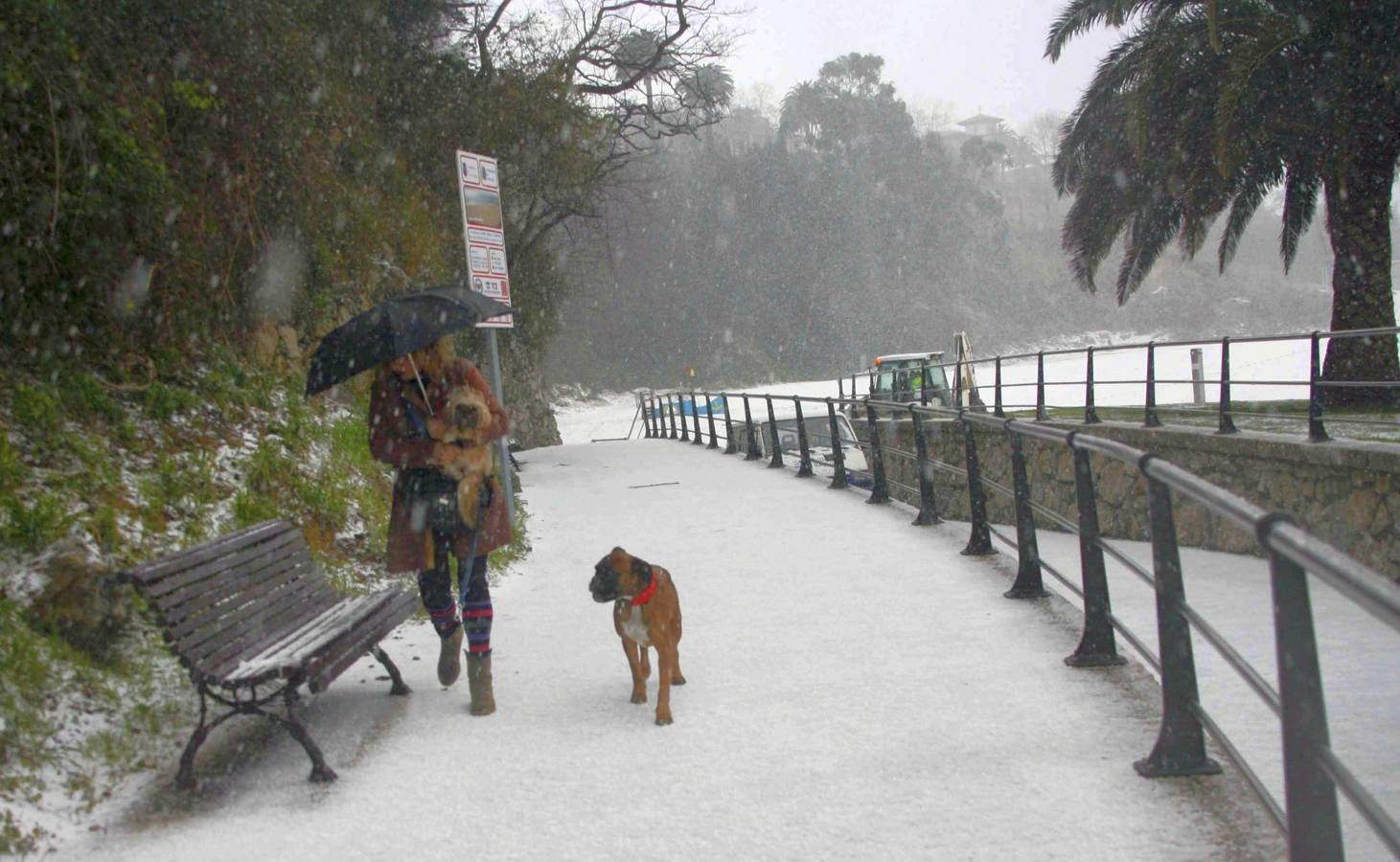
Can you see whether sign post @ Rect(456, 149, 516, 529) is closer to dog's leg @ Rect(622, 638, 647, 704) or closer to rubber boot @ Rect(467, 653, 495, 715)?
rubber boot @ Rect(467, 653, 495, 715)

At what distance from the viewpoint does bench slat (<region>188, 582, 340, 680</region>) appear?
12.8 feet

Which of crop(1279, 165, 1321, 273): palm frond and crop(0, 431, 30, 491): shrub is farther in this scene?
crop(1279, 165, 1321, 273): palm frond

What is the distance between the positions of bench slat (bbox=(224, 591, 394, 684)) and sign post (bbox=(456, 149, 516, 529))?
12.7 feet

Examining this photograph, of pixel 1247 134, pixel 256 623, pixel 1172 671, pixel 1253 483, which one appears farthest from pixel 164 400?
pixel 1247 134

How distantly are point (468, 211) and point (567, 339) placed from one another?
56103 mm

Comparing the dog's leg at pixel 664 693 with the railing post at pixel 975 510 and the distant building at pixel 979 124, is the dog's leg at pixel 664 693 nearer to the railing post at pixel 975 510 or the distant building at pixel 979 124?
the railing post at pixel 975 510

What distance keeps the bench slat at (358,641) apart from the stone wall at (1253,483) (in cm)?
396

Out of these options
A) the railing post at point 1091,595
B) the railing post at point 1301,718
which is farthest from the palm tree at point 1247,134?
the railing post at point 1301,718

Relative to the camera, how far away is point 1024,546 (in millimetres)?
6418

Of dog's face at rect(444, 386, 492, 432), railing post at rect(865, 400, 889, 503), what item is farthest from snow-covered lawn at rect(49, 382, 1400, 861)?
railing post at rect(865, 400, 889, 503)

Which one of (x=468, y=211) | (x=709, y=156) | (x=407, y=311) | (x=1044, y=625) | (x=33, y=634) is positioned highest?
(x=709, y=156)

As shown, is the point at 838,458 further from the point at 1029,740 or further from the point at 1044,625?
the point at 1029,740

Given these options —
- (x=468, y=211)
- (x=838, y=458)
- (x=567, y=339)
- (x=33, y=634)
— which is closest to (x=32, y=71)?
(x=33, y=634)

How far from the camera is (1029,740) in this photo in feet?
13.0
